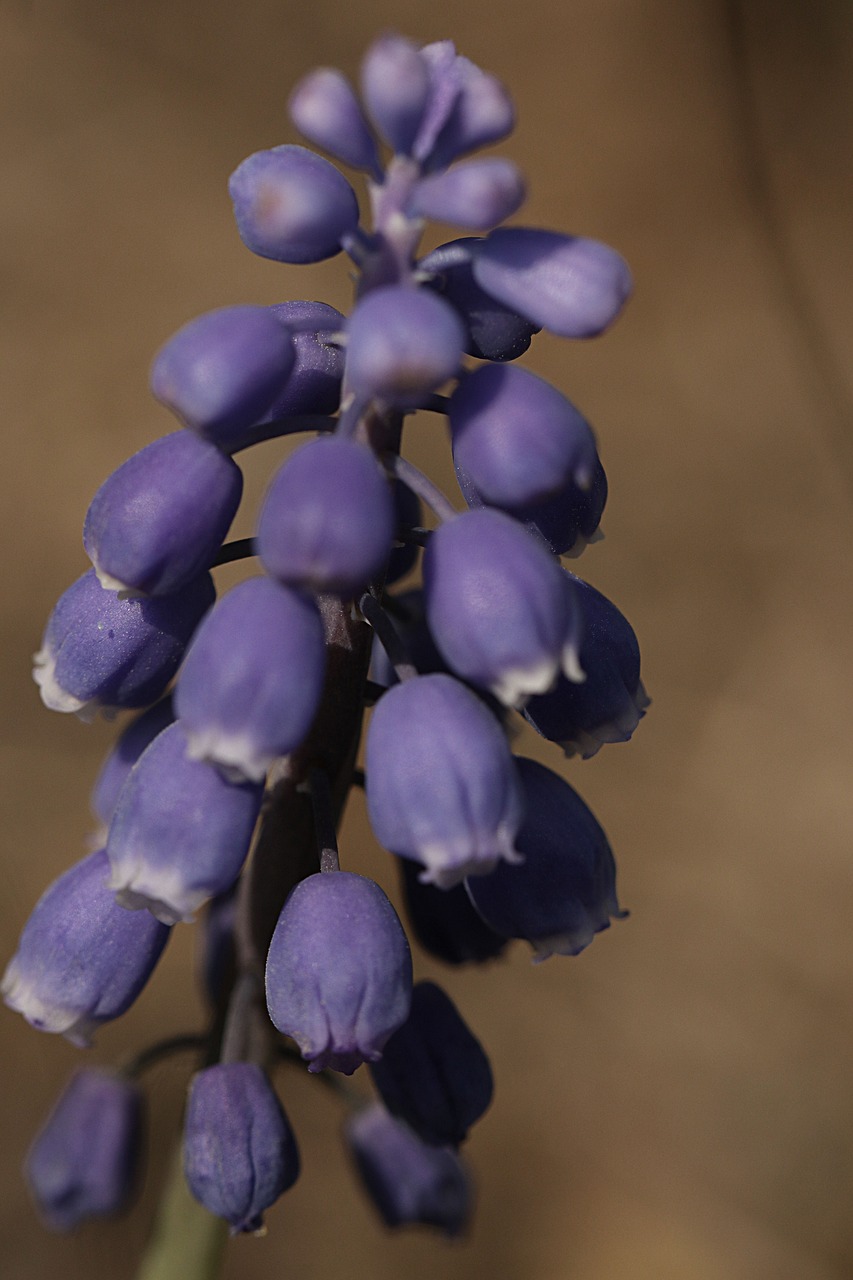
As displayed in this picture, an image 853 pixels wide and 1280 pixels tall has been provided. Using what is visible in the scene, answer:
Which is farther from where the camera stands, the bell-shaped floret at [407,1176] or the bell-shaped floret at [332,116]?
the bell-shaped floret at [407,1176]

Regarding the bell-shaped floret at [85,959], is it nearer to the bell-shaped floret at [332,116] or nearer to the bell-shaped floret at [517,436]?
the bell-shaped floret at [517,436]

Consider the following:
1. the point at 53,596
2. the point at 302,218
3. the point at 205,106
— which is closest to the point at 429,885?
the point at 302,218

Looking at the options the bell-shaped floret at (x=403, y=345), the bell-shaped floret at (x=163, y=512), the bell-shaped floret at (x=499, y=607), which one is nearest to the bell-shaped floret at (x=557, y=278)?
the bell-shaped floret at (x=403, y=345)

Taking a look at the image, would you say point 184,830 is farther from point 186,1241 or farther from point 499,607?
point 186,1241

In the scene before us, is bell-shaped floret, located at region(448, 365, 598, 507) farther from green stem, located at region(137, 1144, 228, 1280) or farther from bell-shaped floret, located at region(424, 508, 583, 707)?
green stem, located at region(137, 1144, 228, 1280)

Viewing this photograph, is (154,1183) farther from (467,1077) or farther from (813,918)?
(467,1077)

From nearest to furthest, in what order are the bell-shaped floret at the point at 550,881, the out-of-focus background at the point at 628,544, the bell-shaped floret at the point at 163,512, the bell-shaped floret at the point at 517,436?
the bell-shaped floret at the point at 517,436
the bell-shaped floret at the point at 163,512
the bell-shaped floret at the point at 550,881
the out-of-focus background at the point at 628,544

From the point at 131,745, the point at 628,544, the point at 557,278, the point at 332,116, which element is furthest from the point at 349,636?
the point at 628,544

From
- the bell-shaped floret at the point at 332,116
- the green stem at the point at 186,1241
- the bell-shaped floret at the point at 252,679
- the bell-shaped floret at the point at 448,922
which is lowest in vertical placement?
the green stem at the point at 186,1241

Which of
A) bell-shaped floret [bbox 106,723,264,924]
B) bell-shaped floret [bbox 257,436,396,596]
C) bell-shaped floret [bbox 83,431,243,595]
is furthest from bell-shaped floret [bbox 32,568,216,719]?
bell-shaped floret [bbox 257,436,396,596]
